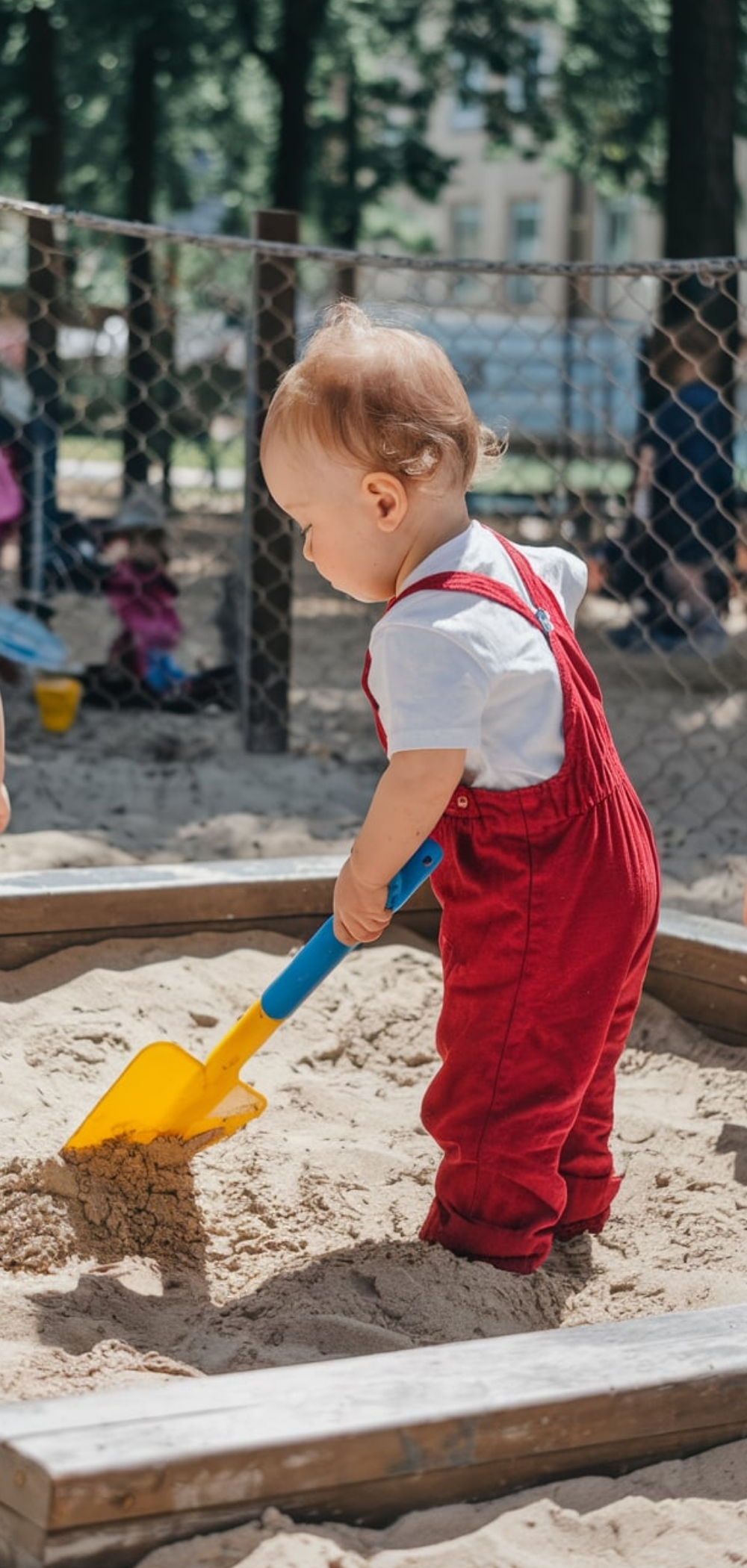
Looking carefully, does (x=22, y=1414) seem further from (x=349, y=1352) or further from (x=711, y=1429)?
(x=711, y=1429)

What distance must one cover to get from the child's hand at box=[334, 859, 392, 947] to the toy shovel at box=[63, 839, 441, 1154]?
0.17 m

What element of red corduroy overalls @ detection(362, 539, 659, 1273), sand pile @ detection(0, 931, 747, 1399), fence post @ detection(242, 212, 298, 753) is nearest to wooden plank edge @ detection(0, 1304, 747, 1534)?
sand pile @ detection(0, 931, 747, 1399)

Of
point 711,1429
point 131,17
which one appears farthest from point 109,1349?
point 131,17

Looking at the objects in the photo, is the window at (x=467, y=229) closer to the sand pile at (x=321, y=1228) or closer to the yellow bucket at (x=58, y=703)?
the yellow bucket at (x=58, y=703)

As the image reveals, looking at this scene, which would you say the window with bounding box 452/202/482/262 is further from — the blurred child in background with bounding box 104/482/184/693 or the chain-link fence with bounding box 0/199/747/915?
the blurred child in background with bounding box 104/482/184/693

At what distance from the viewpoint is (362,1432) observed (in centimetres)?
132

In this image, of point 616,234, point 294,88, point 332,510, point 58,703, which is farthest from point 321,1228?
point 616,234

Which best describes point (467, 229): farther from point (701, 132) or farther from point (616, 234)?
point (701, 132)

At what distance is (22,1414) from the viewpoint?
4.25 feet

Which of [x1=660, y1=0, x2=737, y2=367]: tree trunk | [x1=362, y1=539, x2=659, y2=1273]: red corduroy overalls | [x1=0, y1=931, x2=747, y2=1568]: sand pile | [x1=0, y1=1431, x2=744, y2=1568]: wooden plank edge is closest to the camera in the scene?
[x1=0, y1=1431, x2=744, y2=1568]: wooden plank edge

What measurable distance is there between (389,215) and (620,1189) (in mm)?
15444

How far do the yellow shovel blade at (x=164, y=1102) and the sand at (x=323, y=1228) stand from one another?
32 mm

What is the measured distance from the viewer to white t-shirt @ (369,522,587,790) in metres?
1.73

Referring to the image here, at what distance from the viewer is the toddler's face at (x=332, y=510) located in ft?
5.91
